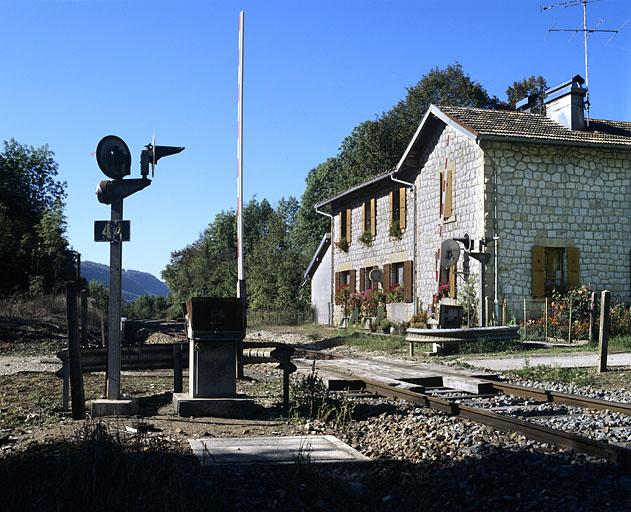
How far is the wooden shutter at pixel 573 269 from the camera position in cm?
2180

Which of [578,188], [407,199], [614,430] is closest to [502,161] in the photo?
[578,188]

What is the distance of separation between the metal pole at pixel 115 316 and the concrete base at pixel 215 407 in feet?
2.25

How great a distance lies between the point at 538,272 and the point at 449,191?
3.75 m

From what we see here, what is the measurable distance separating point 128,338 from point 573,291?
14628 millimetres

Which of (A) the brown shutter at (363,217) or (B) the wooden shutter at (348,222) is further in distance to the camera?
(B) the wooden shutter at (348,222)

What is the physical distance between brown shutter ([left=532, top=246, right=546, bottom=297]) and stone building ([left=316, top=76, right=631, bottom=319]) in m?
0.03

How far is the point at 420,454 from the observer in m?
5.88

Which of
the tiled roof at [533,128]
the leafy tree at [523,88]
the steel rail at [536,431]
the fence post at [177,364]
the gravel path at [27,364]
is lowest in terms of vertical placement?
the gravel path at [27,364]

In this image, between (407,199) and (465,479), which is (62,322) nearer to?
(407,199)

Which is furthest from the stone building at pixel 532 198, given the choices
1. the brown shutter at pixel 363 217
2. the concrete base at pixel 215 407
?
the concrete base at pixel 215 407

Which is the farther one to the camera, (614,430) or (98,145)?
(98,145)

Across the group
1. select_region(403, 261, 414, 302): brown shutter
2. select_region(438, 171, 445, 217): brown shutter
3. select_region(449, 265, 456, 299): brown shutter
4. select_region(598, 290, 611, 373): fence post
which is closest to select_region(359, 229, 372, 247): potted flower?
select_region(403, 261, 414, 302): brown shutter

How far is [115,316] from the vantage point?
8.29m

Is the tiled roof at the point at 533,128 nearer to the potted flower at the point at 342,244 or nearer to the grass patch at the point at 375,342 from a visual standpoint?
the grass patch at the point at 375,342
